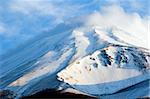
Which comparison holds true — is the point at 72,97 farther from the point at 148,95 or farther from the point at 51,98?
the point at 148,95

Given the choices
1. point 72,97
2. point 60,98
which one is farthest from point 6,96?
point 72,97

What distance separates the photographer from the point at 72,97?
19900 centimetres

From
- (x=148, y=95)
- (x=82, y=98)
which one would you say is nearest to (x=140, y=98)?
(x=148, y=95)

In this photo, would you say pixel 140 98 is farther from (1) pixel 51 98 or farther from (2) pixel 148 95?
(1) pixel 51 98

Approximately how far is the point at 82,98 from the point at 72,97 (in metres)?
4.33

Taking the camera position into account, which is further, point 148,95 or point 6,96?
point 148,95

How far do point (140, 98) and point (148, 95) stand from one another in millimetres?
3307

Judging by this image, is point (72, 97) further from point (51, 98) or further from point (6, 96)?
point (6, 96)

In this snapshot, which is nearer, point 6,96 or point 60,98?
point 6,96

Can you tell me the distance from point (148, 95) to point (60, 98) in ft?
109

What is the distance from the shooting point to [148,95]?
616 feet

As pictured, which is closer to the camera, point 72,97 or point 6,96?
point 6,96

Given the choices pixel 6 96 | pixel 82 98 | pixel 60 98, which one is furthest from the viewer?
pixel 82 98

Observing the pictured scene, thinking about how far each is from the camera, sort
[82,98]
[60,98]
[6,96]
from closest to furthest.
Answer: [6,96] < [60,98] < [82,98]
